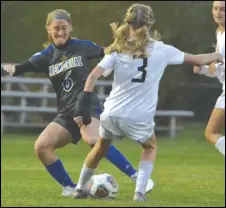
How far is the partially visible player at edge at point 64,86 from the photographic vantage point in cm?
930

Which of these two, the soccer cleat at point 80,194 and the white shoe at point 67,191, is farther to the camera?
the white shoe at point 67,191

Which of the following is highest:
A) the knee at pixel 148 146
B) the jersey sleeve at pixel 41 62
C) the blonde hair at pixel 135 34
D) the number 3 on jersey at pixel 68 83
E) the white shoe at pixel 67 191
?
the blonde hair at pixel 135 34

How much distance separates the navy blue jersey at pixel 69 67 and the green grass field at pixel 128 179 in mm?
986

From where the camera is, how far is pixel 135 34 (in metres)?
8.44

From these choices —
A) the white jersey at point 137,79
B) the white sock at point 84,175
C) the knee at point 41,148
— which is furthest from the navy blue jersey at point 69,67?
the white jersey at point 137,79

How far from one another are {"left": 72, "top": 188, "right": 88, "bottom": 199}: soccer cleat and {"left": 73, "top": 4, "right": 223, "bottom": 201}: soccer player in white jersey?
65 cm

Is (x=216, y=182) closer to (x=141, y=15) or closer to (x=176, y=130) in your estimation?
(x=141, y=15)

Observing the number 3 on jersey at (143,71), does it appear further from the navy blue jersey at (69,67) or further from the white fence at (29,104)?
the white fence at (29,104)

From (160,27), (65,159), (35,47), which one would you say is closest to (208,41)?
(160,27)

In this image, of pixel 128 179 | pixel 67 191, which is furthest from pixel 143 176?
pixel 128 179

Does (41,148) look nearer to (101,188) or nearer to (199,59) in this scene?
(101,188)

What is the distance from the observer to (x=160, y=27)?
78.5 ft

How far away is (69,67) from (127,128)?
126cm

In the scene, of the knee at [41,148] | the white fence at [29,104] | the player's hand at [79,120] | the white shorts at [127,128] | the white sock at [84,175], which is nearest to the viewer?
the white shorts at [127,128]
